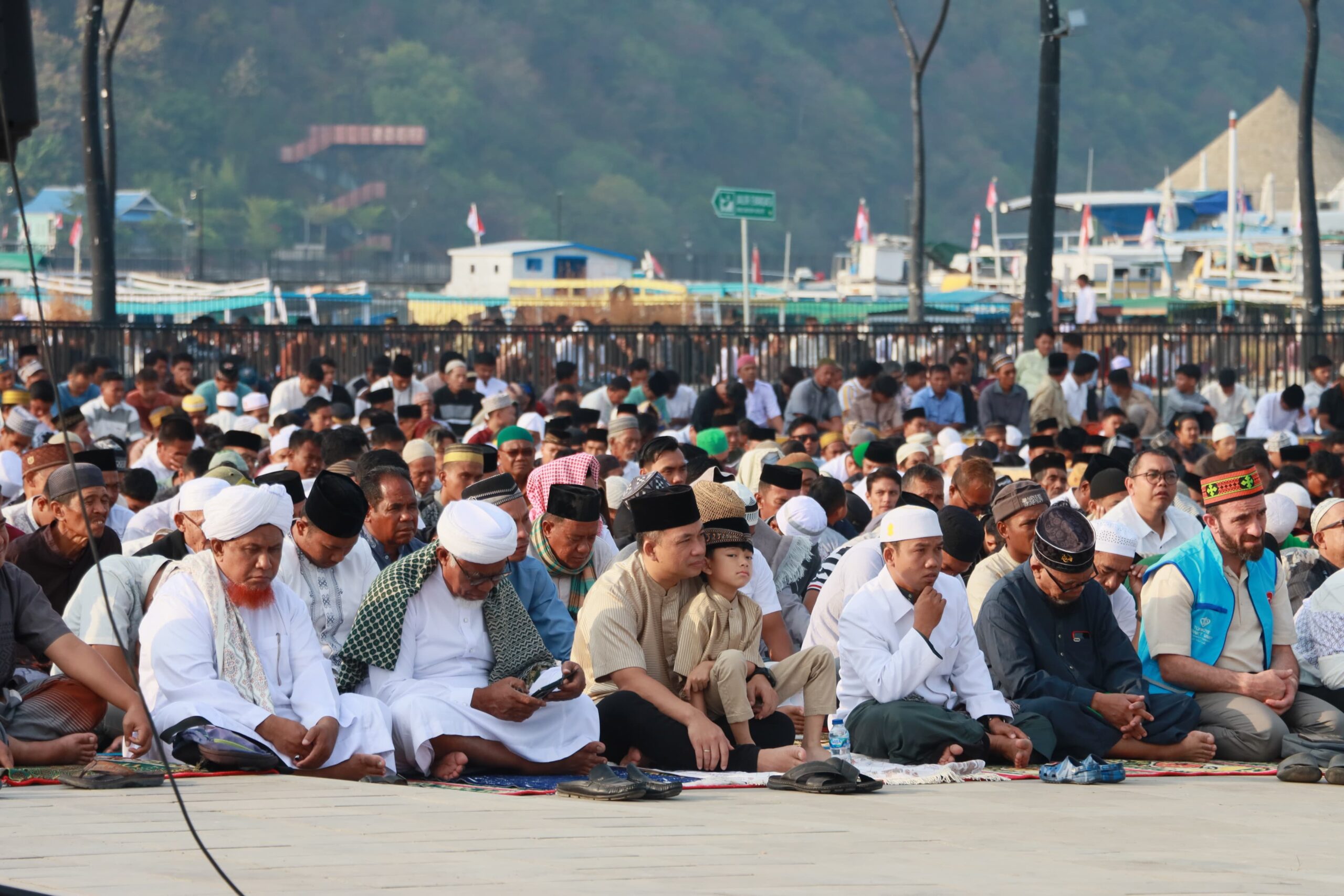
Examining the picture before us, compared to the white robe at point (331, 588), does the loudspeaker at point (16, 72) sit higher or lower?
higher

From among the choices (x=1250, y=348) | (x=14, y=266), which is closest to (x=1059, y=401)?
(x=1250, y=348)

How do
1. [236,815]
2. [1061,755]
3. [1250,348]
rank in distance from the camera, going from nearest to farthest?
[236,815], [1061,755], [1250,348]

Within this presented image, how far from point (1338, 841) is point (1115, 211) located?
254 ft

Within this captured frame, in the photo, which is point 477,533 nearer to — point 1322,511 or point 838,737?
point 838,737

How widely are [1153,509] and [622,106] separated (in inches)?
3899

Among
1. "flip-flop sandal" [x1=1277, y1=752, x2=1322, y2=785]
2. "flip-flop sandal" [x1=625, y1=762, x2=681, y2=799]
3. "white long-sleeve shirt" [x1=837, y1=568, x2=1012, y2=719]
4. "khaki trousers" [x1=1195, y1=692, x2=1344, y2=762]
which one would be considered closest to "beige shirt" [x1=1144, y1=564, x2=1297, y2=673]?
"khaki trousers" [x1=1195, y1=692, x2=1344, y2=762]

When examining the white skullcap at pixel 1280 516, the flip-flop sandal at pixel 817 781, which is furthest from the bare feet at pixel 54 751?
the white skullcap at pixel 1280 516

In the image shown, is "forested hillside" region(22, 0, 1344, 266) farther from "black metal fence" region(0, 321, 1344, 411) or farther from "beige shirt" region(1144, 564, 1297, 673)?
"beige shirt" region(1144, 564, 1297, 673)

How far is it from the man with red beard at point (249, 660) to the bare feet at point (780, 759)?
→ 1312 millimetres

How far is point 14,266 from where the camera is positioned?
54750 mm

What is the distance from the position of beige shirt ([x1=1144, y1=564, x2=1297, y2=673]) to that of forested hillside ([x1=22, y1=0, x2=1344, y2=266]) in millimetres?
85021

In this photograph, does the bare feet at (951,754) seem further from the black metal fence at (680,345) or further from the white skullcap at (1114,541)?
the black metal fence at (680,345)

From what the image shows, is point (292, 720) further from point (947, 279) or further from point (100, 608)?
point (947, 279)

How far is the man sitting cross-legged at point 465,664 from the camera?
6145 millimetres
